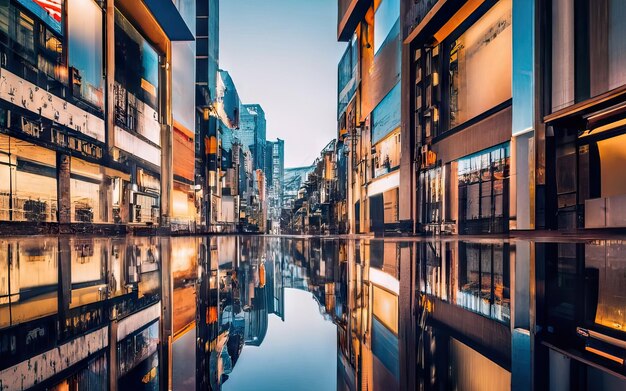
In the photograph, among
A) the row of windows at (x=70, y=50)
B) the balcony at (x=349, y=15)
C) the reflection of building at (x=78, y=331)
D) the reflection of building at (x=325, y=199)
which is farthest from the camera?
the reflection of building at (x=325, y=199)

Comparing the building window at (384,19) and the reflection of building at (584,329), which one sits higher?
the building window at (384,19)

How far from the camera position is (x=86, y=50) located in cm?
1428

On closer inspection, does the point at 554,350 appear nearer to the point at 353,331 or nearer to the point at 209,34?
the point at 353,331

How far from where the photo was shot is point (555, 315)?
1.69 m

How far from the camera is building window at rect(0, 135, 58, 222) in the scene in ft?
31.2

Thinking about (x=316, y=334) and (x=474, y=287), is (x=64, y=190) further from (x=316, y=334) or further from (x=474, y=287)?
(x=316, y=334)

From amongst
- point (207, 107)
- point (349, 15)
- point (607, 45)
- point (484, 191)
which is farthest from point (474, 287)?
point (207, 107)

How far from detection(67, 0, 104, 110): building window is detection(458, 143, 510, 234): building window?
13524 mm

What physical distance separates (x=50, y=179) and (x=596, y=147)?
14480 mm

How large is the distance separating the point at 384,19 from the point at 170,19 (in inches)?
478

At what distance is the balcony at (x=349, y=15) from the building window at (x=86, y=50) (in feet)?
55.9

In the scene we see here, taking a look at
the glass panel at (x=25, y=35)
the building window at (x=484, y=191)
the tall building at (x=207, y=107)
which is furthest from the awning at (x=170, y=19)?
the building window at (x=484, y=191)

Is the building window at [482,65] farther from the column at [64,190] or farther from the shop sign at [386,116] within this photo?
the column at [64,190]

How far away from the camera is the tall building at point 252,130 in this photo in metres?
77.3
